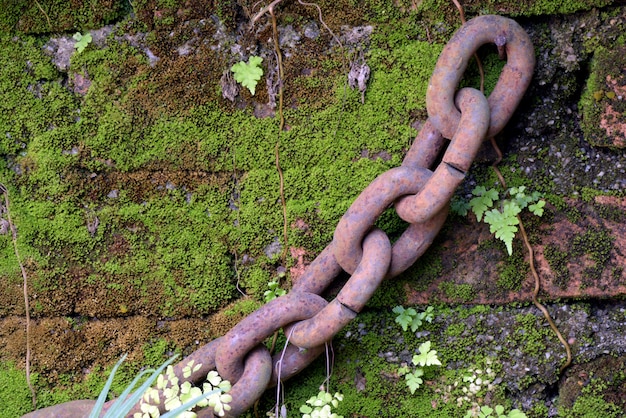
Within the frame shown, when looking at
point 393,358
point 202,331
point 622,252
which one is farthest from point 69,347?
point 622,252

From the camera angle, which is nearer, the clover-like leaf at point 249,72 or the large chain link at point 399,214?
the large chain link at point 399,214

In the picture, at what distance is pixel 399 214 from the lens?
2.31 metres

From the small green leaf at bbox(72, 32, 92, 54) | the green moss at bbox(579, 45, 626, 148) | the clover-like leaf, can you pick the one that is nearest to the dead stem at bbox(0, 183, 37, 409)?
the small green leaf at bbox(72, 32, 92, 54)

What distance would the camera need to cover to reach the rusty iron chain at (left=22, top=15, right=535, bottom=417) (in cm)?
222

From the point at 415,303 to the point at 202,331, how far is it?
37.4 inches

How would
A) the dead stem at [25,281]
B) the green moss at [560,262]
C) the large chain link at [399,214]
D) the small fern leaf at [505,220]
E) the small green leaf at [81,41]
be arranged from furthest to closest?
the dead stem at [25,281] → the small green leaf at [81,41] → the green moss at [560,262] → the small fern leaf at [505,220] → the large chain link at [399,214]

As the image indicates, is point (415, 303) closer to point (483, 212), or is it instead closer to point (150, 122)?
point (483, 212)

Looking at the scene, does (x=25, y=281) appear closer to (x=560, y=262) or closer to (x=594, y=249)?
(x=560, y=262)

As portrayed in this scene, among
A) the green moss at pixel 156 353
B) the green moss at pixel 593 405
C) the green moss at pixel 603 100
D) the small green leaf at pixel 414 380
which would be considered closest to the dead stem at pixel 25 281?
the green moss at pixel 156 353

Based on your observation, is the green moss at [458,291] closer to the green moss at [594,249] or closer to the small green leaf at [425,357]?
the small green leaf at [425,357]

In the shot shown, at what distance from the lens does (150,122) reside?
2639 mm

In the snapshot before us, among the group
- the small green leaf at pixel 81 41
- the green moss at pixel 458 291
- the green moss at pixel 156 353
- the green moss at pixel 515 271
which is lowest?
the green moss at pixel 156 353

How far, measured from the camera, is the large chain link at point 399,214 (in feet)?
7.29

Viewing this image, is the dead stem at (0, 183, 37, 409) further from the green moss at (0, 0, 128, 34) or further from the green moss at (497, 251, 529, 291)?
the green moss at (497, 251, 529, 291)
